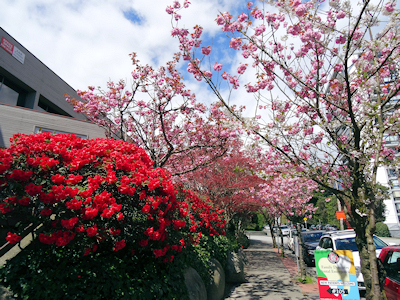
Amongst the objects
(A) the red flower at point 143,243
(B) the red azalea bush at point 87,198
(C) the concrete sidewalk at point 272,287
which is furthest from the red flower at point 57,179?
(C) the concrete sidewalk at point 272,287

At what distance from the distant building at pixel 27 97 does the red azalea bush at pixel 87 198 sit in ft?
34.0

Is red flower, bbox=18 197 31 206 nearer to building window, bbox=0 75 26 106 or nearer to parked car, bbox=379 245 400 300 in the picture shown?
parked car, bbox=379 245 400 300

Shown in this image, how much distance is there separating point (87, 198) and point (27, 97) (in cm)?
1520

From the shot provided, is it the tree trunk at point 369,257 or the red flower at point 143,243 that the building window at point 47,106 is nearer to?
the red flower at point 143,243

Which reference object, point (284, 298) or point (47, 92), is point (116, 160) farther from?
point (47, 92)

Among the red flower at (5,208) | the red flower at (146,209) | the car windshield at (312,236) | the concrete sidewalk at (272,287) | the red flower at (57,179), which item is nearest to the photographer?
the red flower at (5,208)

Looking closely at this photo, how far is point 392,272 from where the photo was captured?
4.63 m

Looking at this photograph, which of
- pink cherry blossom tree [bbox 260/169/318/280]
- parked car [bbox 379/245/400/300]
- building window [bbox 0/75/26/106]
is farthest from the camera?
building window [bbox 0/75/26/106]

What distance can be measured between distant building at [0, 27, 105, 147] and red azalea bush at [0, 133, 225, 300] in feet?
34.0

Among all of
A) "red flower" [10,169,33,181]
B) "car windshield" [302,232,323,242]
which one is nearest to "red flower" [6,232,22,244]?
"red flower" [10,169,33,181]

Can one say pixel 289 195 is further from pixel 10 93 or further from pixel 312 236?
pixel 10 93

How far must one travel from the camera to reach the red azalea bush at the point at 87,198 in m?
3.12

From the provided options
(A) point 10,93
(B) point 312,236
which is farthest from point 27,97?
(B) point 312,236

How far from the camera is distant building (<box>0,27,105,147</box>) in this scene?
40.5 ft
